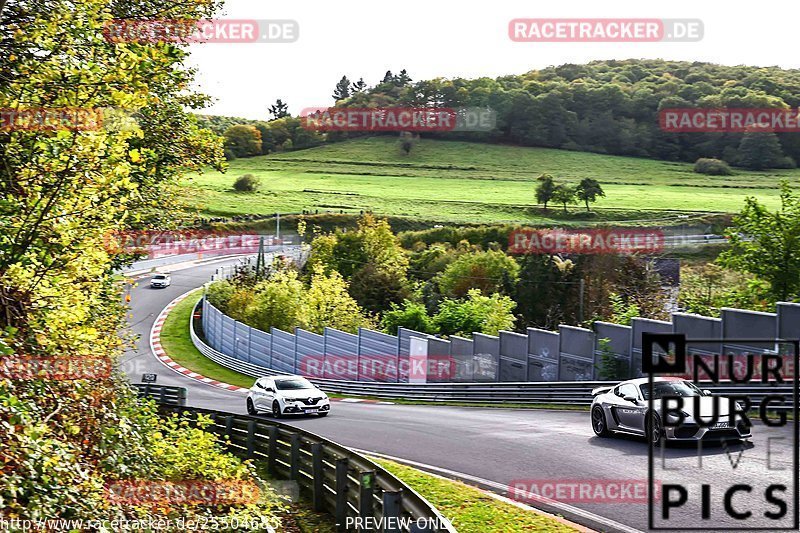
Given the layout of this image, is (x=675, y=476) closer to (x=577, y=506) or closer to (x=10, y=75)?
(x=577, y=506)

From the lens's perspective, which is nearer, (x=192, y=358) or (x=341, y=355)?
(x=341, y=355)

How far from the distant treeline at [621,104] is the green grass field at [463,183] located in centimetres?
427

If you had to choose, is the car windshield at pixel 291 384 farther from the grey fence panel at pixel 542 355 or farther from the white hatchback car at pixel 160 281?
the white hatchback car at pixel 160 281

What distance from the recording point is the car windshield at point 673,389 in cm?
1606

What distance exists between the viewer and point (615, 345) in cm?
2636

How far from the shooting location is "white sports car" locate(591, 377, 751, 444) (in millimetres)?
15570

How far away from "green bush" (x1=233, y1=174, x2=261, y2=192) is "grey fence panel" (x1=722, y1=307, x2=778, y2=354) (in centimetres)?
11395

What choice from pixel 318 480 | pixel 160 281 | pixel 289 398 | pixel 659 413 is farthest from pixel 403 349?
pixel 160 281

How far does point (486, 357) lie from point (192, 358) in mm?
29342

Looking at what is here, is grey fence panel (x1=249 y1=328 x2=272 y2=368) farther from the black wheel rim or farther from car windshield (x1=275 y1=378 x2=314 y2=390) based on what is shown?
the black wheel rim

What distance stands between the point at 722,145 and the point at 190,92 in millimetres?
129436

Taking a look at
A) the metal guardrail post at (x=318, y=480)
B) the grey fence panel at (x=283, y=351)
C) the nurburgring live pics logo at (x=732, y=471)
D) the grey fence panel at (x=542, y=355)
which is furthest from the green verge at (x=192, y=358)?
the metal guardrail post at (x=318, y=480)

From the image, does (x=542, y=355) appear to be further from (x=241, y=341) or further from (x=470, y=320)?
(x=241, y=341)

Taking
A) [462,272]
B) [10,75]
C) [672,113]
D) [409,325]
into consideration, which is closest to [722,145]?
[672,113]
